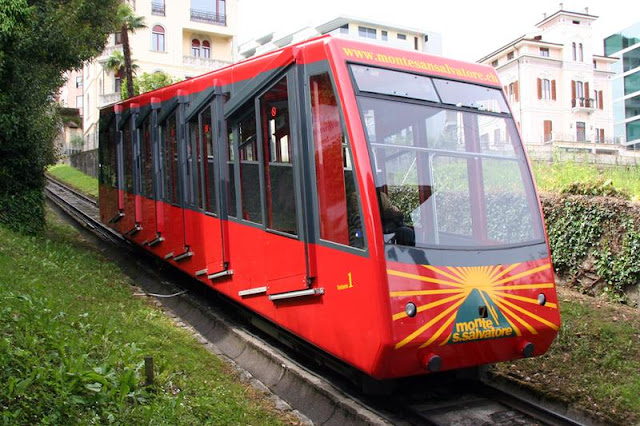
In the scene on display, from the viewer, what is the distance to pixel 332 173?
18.4ft

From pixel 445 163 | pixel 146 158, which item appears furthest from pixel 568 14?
pixel 445 163

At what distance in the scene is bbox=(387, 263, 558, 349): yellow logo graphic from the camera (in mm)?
5066

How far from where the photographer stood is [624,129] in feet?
237

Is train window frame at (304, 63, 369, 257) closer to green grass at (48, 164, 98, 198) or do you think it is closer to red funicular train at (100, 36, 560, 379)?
red funicular train at (100, 36, 560, 379)

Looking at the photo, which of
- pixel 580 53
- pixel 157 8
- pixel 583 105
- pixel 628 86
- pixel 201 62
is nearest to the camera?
pixel 157 8

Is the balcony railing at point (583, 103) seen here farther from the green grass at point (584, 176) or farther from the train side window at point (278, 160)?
the train side window at point (278, 160)

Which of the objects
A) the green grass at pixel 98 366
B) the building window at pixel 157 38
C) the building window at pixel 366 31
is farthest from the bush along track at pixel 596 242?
the building window at pixel 366 31

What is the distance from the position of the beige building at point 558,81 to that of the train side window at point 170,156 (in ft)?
119

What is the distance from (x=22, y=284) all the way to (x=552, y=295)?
20.9 ft

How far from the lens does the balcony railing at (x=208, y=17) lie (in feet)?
155

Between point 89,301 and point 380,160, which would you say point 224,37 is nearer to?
point 89,301

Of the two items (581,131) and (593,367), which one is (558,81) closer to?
(581,131)

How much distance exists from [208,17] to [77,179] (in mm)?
20484

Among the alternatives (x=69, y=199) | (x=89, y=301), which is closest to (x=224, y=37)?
(x=69, y=199)
